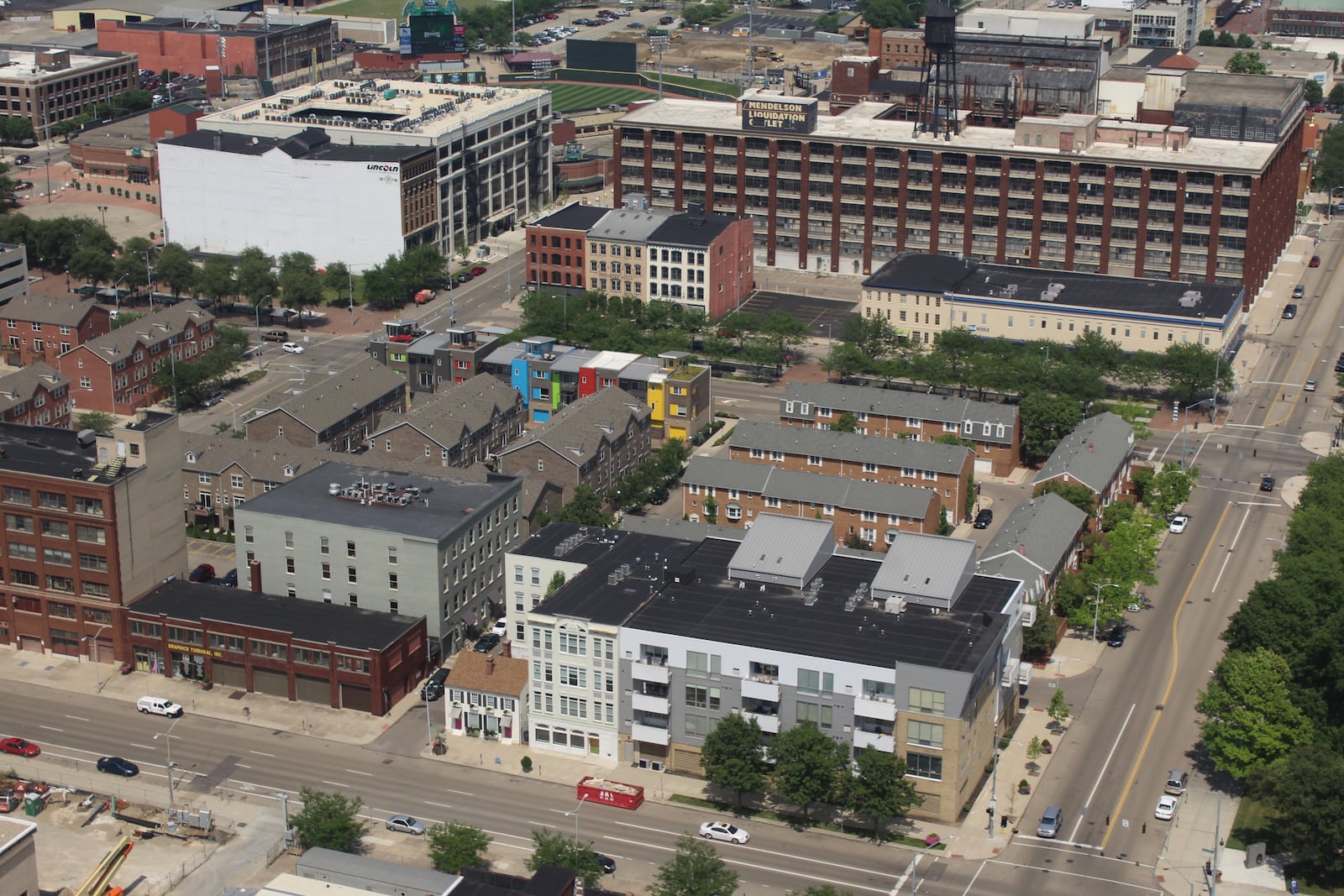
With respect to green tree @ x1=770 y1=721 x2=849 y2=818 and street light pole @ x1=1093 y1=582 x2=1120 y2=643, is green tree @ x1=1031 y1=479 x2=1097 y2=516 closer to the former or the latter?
street light pole @ x1=1093 y1=582 x2=1120 y2=643

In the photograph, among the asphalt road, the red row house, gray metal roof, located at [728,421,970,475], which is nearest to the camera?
the asphalt road

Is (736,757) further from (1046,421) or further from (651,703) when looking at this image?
(1046,421)

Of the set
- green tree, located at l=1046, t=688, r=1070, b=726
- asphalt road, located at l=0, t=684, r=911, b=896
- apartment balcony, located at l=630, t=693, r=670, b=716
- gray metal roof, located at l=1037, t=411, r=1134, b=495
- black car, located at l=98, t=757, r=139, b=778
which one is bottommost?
asphalt road, located at l=0, t=684, r=911, b=896

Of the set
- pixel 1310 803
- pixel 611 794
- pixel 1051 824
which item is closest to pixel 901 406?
pixel 1051 824

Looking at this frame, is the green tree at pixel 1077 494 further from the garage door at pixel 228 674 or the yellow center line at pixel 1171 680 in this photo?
the garage door at pixel 228 674

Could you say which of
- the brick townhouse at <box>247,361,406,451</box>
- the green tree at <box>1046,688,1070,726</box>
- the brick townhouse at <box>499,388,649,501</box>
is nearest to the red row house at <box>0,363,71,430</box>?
the brick townhouse at <box>247,361,406,451</box>

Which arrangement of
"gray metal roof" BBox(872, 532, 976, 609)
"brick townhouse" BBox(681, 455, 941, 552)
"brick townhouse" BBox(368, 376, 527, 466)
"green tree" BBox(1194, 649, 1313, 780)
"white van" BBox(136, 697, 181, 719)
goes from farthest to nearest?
"brick townhouse" BBox(368, 376, 527, 466) → "brick townhouse" BBox(681, 455, 941, 552) → "white van" BBox(136, 697, 181, 719) → "gray metal roof" BBox(872, 532, 976, 609) → "green tree" BBox(1194, 649, 1313, 780)

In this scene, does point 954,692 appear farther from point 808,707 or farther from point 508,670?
point 508,670
